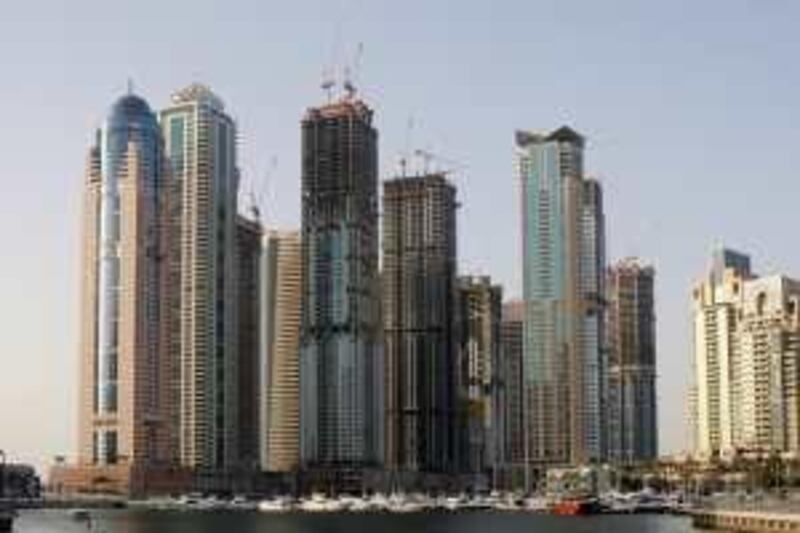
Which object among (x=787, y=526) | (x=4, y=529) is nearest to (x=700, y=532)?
(x=787, y=526)

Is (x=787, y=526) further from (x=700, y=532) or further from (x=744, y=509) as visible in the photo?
(x=700, y=532)

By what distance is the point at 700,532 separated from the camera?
19738 centimetres

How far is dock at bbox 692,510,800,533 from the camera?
156m

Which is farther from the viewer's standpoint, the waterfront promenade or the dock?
the waterfront promenade

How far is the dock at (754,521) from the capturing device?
156 meters

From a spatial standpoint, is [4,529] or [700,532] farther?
[700,532]

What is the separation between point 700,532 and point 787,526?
41.4 meters

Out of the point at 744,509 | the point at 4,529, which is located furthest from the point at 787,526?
the point at 4,529

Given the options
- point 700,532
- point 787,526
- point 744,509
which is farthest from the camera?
point 700,532

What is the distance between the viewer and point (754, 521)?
173000mm

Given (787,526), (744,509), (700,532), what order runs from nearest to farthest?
(787,526) < (744,509) < (700,532)

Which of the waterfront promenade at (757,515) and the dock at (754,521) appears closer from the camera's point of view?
the dock at (754,521)

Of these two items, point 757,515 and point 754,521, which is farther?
point 754,521

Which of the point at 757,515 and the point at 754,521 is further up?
the point at 757,515
